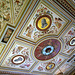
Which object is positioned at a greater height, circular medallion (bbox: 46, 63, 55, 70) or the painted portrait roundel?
the painted portrait roundel

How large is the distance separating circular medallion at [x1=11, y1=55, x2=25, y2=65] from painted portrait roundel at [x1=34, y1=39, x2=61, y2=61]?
125 cm

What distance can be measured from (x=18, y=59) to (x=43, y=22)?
3.93m

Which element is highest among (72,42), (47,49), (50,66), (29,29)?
(72,42)

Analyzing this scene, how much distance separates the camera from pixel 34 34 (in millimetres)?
6105

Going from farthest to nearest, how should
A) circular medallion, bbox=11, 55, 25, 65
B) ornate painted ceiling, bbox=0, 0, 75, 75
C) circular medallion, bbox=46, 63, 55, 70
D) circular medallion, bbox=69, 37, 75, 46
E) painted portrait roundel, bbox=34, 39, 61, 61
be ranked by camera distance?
1. circular medallion, bbox=46, 63, 55, 70
2. circular medallion, bbox=69, 37, 75, 46
3. painted portrait roundel, bbox=34, 39, 61, 61
4. circular medallion, bbox=11, 55, 25, 65
5. ornate painted ceiling, bbox=0, 0, 75, 75

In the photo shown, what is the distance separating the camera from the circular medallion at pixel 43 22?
215 inches

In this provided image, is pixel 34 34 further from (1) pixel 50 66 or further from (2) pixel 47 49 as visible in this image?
(1) pixel 50 66

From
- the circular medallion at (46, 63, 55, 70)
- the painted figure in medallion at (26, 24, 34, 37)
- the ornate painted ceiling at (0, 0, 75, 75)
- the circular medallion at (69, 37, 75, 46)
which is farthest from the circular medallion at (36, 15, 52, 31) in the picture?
the circular medallion at (46, 63, 55, 70)

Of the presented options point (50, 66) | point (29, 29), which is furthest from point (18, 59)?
point (50, 66)

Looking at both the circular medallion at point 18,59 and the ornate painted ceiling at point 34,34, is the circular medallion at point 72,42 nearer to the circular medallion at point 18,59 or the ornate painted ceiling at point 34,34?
the ornate painted ceiling at point 34,34

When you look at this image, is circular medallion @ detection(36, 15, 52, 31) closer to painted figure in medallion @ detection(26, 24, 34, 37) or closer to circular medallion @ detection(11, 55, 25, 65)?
painted figure in medallion @ detection(26, 24, 34, 37)

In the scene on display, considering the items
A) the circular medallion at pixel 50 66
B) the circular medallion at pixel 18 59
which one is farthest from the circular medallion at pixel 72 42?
the circular medallion at pixel 18 59

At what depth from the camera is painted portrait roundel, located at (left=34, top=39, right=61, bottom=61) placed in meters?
6.96

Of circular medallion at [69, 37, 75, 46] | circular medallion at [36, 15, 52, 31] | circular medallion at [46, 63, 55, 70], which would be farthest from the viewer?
circular medallion at [46, 63, 55, 70]
